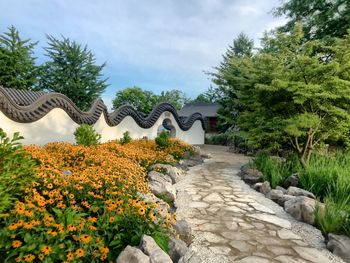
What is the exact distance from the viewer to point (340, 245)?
3.61 metres

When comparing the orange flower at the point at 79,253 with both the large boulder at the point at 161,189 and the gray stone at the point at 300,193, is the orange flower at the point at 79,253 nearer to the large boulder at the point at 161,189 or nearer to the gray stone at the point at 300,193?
the large boulder at the point at 161,189

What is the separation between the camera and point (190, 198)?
243 inches

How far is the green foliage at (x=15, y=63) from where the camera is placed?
Result: 1977 centimetres

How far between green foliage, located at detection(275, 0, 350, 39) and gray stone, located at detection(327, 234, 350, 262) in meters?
13.2

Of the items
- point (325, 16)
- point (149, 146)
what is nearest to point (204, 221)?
point (149, 146)

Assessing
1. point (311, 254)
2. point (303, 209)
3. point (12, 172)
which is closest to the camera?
point (12, 172)

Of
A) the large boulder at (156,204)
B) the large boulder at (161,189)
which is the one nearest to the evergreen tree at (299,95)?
the large boulder at (161,189)

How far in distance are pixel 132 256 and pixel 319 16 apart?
55.0 ft

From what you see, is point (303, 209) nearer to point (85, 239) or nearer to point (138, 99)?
point (85, 239)

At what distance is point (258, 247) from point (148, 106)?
41337 millimetres

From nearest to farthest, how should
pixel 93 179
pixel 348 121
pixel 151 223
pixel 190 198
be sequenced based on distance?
pixel 151 223, pixel 93 179, pixel 190 198, pixel 348 121

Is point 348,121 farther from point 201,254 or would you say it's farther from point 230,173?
point 201,254

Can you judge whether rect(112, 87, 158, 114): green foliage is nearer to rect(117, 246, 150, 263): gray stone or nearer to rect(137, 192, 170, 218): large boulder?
rect(137, 192, 170, 218): large boulder

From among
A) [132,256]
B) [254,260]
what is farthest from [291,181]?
[132,256]
